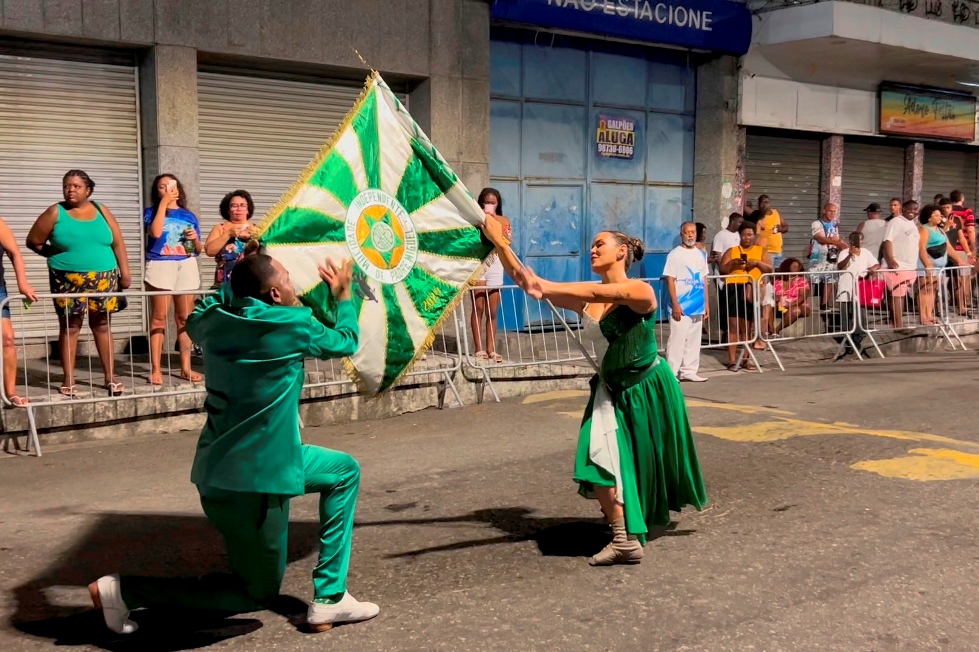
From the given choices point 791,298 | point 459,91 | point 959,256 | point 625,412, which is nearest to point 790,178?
point 959,256

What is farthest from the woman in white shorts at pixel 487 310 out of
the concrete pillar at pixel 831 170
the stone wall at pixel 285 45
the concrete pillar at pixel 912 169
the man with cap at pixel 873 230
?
the concrete pillar at pixel 912 169

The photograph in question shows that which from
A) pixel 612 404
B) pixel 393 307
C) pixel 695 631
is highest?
pixel 393 307

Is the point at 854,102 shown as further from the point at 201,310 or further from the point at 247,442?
the point at 247,442

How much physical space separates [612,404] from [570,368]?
565 centimetres

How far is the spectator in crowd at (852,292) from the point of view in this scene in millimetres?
13180

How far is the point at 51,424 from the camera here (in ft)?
25.6

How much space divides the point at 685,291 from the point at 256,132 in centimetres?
512

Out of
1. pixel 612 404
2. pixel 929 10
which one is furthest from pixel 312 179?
pixel 929 10

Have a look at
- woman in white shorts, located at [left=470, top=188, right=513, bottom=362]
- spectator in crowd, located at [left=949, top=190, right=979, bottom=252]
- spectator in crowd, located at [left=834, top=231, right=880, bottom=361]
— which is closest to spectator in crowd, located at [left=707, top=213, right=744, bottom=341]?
spectator in crowd, located at [left=834, top=231, right=880, bottom=361]

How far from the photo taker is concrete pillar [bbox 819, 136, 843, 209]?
1866cm

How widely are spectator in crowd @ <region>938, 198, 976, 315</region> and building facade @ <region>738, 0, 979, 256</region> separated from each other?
2.96 m

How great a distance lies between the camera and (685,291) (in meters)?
11.0

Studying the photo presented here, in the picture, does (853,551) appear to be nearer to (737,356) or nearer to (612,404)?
(612,404)

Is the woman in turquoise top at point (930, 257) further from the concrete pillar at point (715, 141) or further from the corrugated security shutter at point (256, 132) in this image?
the corrugated security shutter at point (256, 132)
